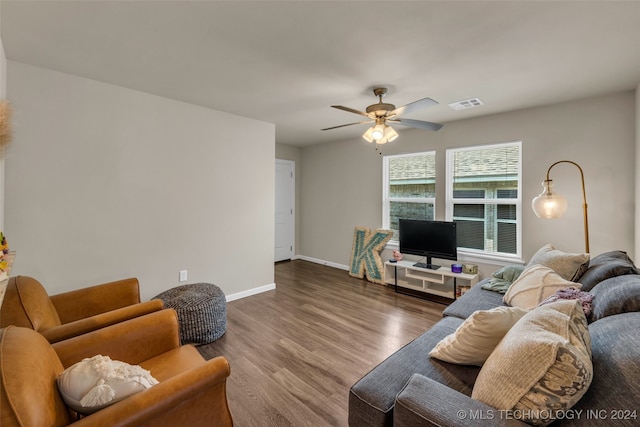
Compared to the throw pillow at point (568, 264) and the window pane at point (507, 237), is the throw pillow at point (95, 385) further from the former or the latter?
the window pane at point (507, 237)

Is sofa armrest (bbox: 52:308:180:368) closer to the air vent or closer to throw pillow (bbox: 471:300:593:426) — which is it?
throw pillow (bbox: 471:300:593:426)

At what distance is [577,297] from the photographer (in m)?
1.75

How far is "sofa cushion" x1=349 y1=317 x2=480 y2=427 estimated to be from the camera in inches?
49.7

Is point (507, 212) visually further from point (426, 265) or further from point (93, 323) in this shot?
point (93, 323)

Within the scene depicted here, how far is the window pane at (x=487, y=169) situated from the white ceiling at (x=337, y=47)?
2.60ft

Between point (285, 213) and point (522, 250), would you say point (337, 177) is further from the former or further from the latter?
point (522, 250)

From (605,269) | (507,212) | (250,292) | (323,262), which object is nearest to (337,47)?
(605,269)

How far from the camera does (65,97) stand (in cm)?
257

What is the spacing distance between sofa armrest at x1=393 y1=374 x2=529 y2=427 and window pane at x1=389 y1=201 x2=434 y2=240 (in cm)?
359

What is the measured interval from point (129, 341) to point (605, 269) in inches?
120

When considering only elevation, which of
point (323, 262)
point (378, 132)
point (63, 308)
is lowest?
point (323, 262)

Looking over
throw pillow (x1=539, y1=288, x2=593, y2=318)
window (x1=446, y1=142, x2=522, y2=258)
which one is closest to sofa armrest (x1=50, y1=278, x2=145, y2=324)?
throw pillow (x1=539, y1=288, x2=593, y2=318)

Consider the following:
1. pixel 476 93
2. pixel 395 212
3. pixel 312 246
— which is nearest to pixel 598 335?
pixel 476 93

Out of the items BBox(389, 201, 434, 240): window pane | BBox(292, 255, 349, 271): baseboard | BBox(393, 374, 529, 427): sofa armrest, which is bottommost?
BBox(292, 255, 349, 271): baseboard
